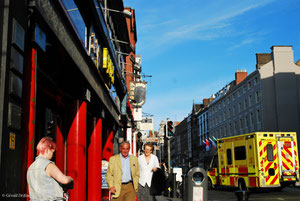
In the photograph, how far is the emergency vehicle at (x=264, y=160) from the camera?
17766 millimetres

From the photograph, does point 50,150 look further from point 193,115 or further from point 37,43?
point 193,115

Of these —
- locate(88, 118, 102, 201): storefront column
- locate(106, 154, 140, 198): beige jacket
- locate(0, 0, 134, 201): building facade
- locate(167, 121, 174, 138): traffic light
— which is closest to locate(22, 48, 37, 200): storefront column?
locate(0, 0, 134, 201): building facade

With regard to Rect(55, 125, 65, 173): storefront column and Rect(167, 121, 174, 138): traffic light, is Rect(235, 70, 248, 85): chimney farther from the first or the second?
Rect(55, 125, 65, 173): storefront column

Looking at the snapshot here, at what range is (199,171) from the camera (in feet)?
30.2

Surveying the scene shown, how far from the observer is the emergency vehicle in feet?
58.3

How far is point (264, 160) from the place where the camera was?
17828mm

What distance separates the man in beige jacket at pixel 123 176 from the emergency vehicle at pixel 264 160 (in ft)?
38.6

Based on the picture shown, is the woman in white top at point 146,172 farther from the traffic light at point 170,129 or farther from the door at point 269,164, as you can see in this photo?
the door at point 269,164

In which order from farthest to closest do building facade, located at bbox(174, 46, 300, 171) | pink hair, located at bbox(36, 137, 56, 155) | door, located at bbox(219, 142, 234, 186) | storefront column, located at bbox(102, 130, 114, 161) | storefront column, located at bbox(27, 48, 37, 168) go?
building facade, located at bbox(174, 46, 300, 171), door, located at bbox(219, 142, 234, 186), storefront column, located at bbox(102, 130, 114, 161), storefront column, located at bbox(27, 48, 37, 168), pink hair, located at bbox(36, 137, 56, 155)

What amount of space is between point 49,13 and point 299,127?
43565 millimetres

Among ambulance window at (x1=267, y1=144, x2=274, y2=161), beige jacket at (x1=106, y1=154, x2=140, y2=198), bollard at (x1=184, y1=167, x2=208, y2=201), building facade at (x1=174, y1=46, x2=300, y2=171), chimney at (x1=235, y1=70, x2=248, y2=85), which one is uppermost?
chimney at (x1=235, y1=70, x2=248, y2=85)

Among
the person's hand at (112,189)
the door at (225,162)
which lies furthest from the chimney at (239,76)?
the person's hand at (112,189)

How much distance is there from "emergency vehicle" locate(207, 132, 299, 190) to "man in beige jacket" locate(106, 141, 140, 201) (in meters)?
11.8

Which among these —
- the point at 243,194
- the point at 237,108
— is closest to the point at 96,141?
the point at 243,194
